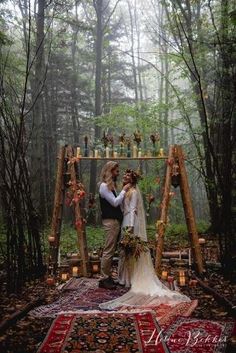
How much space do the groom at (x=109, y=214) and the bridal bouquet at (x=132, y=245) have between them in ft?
0.67

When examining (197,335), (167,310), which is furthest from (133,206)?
(197,335)

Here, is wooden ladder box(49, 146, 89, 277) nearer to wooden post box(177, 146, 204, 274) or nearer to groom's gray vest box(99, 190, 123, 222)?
groom's gray vest box(99, 190, 123, 222)

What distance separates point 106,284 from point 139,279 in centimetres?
49

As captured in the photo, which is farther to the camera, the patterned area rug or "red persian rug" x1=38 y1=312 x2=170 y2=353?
the patterned area rug

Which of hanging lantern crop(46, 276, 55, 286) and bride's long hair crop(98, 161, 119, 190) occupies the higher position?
bride's long hair crop(98, 161, 119, 190)

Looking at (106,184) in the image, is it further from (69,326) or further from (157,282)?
(69,326)

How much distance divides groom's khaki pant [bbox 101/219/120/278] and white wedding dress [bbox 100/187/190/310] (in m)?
0.15

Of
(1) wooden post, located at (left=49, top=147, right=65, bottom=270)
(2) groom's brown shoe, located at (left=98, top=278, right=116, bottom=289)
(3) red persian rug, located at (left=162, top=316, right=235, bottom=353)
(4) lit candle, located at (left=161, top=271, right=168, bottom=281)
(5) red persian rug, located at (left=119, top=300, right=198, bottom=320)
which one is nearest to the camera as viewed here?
(3) red persian rug, located at (left=162, top=316, right=235, bottom=353)

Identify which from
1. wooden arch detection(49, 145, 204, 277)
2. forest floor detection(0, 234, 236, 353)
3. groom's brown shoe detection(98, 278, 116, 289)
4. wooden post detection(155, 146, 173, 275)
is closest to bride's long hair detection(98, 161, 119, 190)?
wooden arch detection(49, 145, 204, 277)

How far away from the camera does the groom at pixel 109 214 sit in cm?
576

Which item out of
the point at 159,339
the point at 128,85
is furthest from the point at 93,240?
the point at 128,85

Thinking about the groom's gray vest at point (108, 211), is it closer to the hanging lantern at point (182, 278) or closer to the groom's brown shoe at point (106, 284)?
the groom's brown shoe at point (106, 284)

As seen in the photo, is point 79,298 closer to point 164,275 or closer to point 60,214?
point 164,275

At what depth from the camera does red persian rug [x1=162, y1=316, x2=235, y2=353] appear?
10.2 ft
